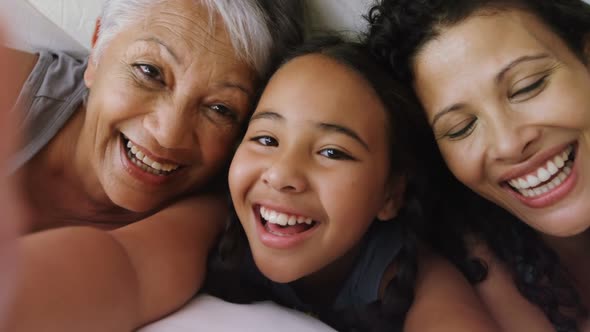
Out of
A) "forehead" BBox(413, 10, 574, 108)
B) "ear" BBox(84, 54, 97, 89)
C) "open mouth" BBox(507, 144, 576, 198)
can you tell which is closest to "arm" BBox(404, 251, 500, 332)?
"open mouth" BBox(507, 144, 576, 198)

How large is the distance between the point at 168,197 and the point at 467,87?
624 mm

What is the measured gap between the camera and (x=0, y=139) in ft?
1.08

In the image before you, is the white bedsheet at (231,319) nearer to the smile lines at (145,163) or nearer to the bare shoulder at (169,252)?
the bare shoulder at (169,252)

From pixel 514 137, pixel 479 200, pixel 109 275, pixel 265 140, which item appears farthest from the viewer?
pixel 479 200

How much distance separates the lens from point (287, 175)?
0.80m

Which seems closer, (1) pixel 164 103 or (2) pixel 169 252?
(2) pixel 169 252

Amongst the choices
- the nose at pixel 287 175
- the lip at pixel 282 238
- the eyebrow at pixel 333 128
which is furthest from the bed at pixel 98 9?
the eyebrow at pixel 333 128

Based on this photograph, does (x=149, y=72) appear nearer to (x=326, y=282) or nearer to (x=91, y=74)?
(x=91, y=74)

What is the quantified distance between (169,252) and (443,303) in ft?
1.54

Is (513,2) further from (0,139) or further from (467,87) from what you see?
(0,139)

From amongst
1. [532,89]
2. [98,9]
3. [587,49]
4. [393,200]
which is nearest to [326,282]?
[393,200]

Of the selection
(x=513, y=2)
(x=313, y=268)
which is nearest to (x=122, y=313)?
(x=313, y=268)

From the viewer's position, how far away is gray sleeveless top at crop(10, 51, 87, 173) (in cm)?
107

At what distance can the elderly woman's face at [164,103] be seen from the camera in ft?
3.04
